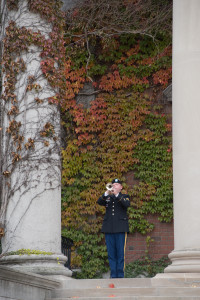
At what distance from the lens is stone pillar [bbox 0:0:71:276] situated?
11.5 metres

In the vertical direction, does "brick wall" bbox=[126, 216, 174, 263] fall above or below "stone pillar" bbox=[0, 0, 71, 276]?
below

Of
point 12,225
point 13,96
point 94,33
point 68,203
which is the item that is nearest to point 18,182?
point 12,225

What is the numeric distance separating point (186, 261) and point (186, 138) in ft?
7.97

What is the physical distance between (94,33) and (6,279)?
11.2 meters

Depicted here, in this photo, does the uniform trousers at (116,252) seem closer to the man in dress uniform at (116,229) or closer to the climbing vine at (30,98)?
the man in dress uniform at (116,229)

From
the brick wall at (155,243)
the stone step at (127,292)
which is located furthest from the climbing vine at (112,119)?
the stone step at (127,292)

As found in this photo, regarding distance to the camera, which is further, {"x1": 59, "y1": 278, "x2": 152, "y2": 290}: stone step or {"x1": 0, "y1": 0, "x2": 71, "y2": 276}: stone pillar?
{"x1": 0, "y1": 0, "x2": 71, "y2": 276}: stone pillar

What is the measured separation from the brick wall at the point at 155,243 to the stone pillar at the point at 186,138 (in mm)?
6749

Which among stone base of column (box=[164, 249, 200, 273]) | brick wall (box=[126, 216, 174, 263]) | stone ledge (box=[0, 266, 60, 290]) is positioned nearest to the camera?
stone ledge (box=[0, 266, 60, 290])

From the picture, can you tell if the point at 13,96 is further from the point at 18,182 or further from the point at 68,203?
the point at 68,203

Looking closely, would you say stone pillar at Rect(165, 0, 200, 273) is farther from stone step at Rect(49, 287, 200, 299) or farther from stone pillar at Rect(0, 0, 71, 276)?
stone pillar at Rect(0, 0, 71, 276)

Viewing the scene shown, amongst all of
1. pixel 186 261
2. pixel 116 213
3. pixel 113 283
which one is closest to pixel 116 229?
pixel 116 213

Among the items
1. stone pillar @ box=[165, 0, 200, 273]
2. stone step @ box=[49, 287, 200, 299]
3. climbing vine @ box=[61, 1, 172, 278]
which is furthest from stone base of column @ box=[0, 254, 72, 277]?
climbing vine @ box=[61, 1, 172, 278]

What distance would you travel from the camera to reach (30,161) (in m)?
11.9
